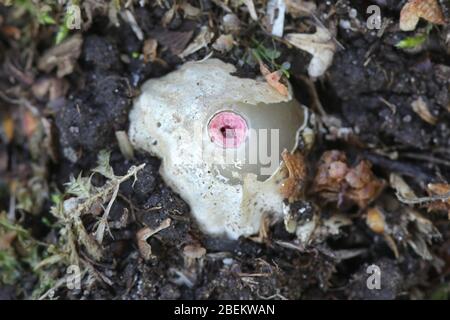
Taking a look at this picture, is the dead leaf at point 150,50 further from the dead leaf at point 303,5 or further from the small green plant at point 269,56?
the dead leaf at point 303,5

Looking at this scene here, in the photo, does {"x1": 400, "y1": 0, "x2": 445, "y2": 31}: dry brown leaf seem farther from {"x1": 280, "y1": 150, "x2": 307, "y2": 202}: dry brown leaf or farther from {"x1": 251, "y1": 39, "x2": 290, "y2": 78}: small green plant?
{"x1": 280, "y1": 150, "x2": 307, "y2": 202}: dry brown leaf

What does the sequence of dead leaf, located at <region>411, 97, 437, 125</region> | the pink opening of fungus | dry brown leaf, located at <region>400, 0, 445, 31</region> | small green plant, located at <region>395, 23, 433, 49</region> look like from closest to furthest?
1. the pink opening of fungus
2. dry brown leaf, located at <region>400, 0, 445, 31</region>
3. small green plant, located at <region>395, 23, 433, 49</region>
4. dead leaf, located at <region>411, 97, 437, 125</region>

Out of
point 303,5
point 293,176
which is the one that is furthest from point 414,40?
Result: point 293,176

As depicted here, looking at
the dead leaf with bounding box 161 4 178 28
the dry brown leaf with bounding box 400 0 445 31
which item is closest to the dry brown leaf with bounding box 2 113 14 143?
the dead leaf with bounding box 161 4 178 28

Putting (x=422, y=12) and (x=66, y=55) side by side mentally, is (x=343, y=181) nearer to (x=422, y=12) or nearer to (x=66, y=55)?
(x=422, y=12)

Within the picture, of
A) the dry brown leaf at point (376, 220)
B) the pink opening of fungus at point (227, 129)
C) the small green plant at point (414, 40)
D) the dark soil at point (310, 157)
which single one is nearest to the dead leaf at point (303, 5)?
the dark soil at point (310, 157)

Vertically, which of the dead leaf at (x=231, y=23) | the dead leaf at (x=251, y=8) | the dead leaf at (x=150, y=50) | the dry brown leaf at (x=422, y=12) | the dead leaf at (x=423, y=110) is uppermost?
the dry brown leaf at (x=422, y=12)
